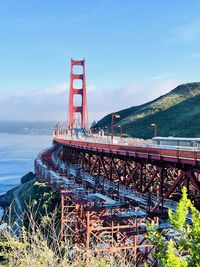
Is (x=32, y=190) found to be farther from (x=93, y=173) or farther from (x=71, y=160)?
(x=93, y=173)

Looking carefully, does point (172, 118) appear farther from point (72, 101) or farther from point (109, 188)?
point (109, 188)

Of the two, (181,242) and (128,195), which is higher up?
(181,242)

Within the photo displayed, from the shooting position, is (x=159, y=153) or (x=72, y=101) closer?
(x=159, y=153)

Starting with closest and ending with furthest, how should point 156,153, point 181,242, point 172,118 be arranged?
point 181,242
point 156,153
point 172,118

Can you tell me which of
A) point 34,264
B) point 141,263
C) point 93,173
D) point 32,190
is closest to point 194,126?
point 32,190

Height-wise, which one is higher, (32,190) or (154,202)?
(154,202)

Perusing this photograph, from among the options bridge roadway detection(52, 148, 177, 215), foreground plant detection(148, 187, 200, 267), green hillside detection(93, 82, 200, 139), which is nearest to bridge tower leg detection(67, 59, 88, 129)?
green hillside detection(93, 82, 200, 139)

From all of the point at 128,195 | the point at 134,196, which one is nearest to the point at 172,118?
the point at 128,195

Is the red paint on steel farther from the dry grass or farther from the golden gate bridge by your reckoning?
the dry grass

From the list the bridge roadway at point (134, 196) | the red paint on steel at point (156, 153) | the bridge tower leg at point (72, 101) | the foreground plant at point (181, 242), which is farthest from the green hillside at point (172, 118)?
the foreground plant at point (181, 242)
